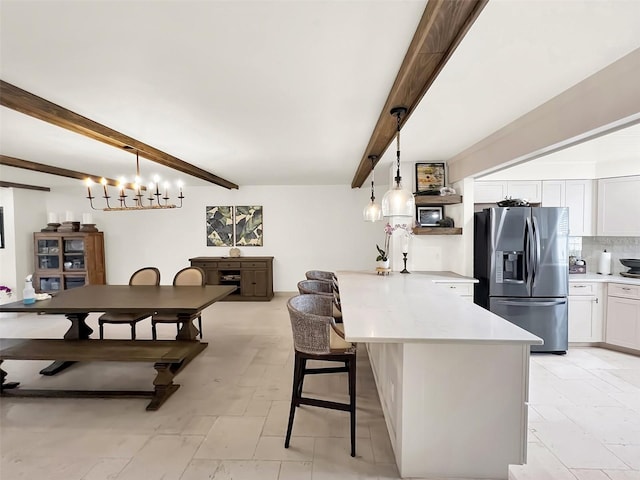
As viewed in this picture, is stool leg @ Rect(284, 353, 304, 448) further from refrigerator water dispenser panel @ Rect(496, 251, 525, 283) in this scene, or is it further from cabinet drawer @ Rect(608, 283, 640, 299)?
cabinet drawer @ Rect(608, 283, 640, 299)

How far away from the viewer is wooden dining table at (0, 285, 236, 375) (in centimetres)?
286

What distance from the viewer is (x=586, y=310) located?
3.56 m

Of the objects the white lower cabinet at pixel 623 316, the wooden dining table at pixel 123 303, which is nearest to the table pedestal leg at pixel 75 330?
the wooden dining table at pixel 123 303

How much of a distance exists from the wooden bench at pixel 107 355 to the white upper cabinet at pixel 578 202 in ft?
15.7

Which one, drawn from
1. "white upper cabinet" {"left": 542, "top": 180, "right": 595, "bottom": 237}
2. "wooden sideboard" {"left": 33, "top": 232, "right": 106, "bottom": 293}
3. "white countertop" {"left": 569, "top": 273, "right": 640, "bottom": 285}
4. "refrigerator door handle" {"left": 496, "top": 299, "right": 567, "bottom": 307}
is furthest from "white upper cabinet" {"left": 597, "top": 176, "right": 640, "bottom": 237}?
"wooden sideboard" {"left": 33, "top": 232, "right": 106, "bottom": 293}

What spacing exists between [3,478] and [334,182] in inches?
213

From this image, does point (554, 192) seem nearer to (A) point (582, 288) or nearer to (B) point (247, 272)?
(A) point (582, 288)

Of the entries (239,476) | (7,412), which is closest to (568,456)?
(239,476)

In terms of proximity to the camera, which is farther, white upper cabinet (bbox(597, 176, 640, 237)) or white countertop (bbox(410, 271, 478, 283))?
white upper cabinet (bbox(597, 176, 640, 237))

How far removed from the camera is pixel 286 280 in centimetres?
641

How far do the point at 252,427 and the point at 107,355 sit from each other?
4.59 ft

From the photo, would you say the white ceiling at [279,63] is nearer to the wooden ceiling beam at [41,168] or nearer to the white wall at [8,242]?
the wooden ceiling beam at [41,168]

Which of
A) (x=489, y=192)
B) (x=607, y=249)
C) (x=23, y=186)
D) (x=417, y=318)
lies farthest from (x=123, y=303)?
(x=607, y=249)

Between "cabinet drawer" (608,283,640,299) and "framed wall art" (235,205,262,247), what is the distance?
5502mm
